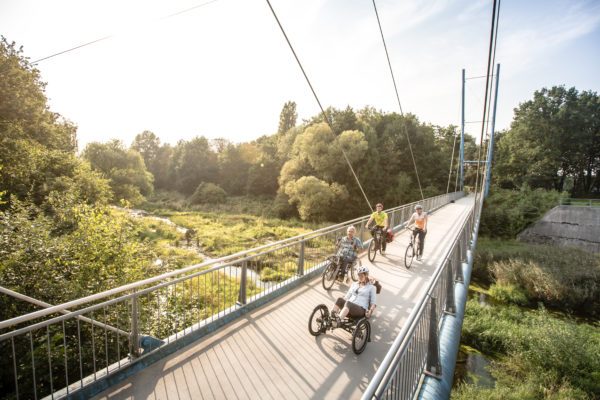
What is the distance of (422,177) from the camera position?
4384cm

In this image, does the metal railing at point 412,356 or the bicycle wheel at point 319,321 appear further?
the bicycle wheel at point 319,321

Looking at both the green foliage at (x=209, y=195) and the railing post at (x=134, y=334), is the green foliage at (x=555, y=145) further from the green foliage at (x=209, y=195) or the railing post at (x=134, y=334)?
the railing post at (x=134, y=334)

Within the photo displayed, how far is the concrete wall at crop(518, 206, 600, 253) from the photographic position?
25.7m

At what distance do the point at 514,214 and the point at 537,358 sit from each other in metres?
22.9

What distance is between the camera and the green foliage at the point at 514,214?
97.8ft

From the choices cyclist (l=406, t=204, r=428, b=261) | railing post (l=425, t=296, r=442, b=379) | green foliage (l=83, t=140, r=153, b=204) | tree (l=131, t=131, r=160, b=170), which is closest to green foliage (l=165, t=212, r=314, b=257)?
green foliage (l=83, t=140, r=153, b=204)

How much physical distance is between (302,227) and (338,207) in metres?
5.73

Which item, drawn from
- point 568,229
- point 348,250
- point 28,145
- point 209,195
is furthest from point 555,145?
point 28,145

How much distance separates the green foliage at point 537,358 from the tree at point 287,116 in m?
53.5

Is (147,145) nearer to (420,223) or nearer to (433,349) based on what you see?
(420,223)

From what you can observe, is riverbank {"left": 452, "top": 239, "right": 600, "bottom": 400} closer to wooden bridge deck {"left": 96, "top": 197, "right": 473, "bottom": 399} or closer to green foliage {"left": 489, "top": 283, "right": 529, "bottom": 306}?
green foliage {"left": 489, "top": 283, "right": 529, "bottom": 306}

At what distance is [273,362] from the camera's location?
15.2ft

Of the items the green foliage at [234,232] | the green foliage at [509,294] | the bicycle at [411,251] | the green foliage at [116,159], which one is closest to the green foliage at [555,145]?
the green foliage at [509,294]

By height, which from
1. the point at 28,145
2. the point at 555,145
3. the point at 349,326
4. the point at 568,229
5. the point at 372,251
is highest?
the point at 555,145
